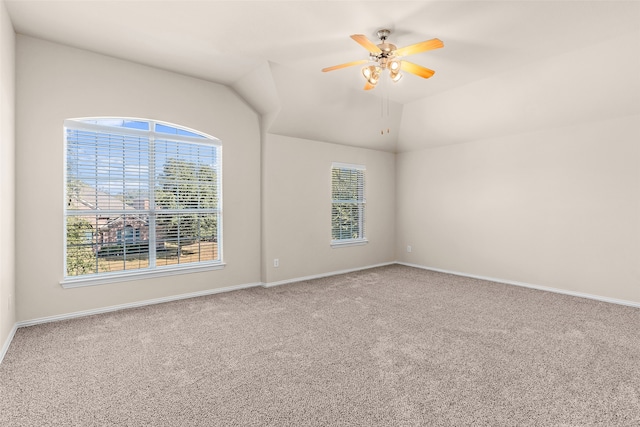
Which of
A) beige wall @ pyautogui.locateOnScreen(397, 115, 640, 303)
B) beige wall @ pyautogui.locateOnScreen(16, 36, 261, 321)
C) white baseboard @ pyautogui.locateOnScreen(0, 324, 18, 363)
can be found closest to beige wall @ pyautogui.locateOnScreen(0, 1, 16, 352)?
white baseboard @ pyautogui.locateOnScreen(0, 324, 18, 363)

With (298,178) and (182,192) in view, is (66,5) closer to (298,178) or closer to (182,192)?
(182,192)

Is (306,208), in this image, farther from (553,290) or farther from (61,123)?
(553,290)

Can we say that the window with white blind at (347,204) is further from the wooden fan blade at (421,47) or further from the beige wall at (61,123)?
the wooden fan blade at (421,47)

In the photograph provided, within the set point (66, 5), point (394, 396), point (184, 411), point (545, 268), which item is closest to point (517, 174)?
point (545, 268)

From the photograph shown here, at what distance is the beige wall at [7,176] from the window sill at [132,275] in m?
0.48

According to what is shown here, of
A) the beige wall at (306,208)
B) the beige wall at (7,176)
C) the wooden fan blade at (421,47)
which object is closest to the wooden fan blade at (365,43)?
the wooden fan blade at (421,47)

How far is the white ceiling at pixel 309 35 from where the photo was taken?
2.71 metres

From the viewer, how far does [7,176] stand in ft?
9.11

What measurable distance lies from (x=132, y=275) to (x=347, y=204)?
3.55m

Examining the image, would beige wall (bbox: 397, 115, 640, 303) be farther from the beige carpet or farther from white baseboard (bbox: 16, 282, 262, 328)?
white baseboard (bbox: 16, 282, 262, 328)

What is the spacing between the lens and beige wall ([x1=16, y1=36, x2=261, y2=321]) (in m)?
3.20

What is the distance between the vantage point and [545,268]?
4.66 meters

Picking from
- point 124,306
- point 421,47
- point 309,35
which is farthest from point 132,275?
point 421,47

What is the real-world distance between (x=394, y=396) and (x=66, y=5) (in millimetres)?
3961
